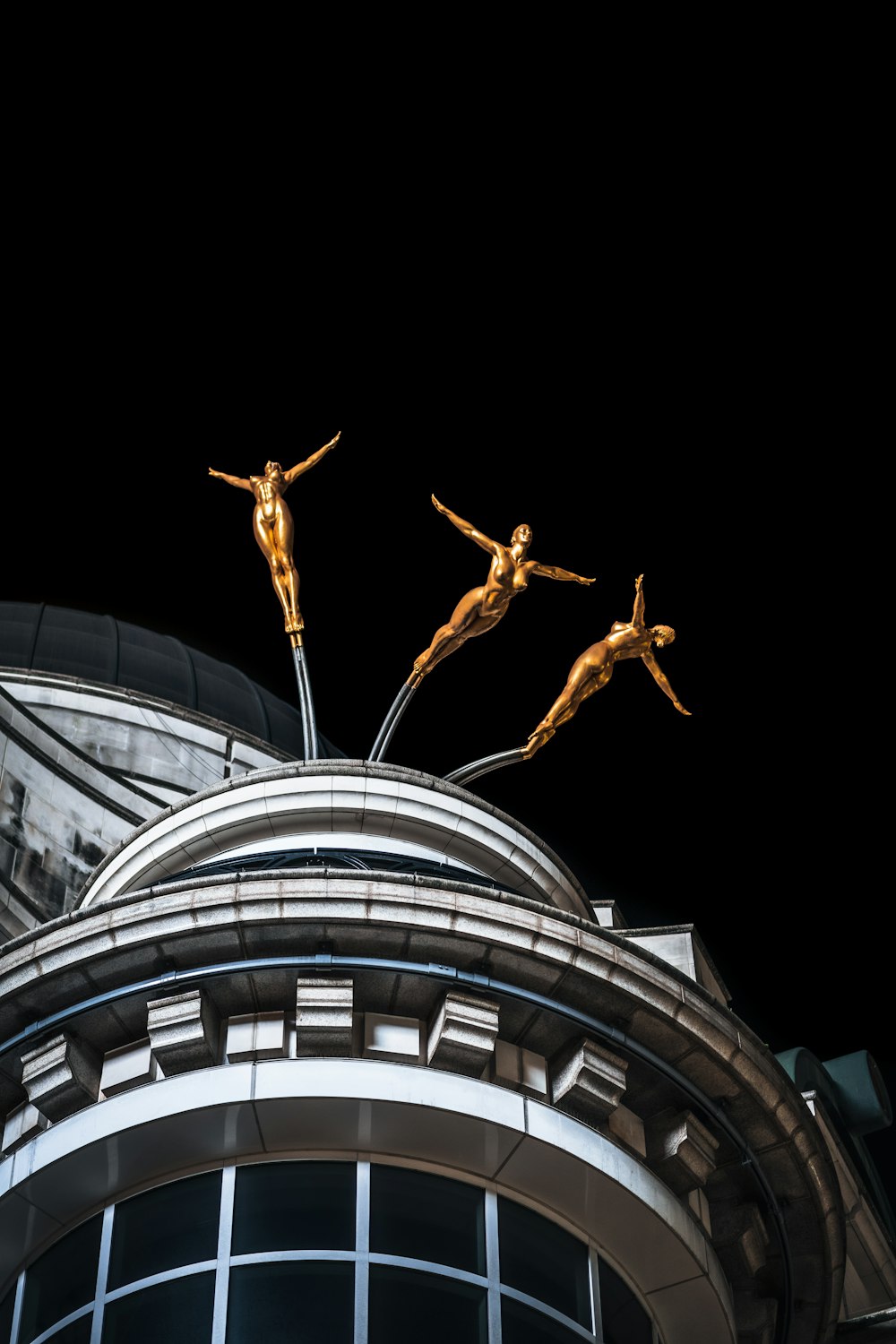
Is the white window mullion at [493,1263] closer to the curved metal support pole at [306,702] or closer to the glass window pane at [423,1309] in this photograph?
the glass window pane at [423,1309]

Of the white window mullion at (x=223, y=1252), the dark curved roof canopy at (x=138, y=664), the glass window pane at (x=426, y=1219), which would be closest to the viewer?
the white window mullion at (x=223, y=1252)

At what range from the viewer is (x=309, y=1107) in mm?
19328

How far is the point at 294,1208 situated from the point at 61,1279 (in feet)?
7.67

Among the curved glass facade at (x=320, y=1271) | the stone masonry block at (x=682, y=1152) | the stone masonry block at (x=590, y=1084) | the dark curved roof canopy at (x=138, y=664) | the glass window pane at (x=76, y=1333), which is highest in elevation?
the dark curved roof canopy at (x=138, y=664)

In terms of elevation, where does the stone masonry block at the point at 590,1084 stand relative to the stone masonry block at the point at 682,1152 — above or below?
above

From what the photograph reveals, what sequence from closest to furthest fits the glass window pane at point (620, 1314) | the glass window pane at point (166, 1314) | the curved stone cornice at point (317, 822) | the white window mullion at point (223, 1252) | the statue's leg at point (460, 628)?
the white window mullion at point (223, 1252) → the glass window pane at point (166, 1314) → the glass window pane at point (620, 1314) → the curved stone cornice at point (317, 822) → the statue's leg at point (460, 628)

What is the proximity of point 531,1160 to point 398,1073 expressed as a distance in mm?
1535

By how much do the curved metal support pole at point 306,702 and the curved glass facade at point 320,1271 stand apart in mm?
9429

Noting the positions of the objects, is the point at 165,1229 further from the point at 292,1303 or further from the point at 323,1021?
the point at 323,1021

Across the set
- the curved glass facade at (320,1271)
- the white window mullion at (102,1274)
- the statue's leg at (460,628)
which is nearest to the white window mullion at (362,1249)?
the curved glass facade at (320,1271)

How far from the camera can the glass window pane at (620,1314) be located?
19453 mm

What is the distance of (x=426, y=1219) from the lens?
62.4 ft

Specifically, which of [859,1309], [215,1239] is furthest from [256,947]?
[859,1309]

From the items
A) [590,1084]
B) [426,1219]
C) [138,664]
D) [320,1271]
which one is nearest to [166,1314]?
[320,1271]
